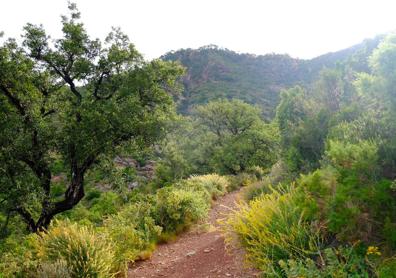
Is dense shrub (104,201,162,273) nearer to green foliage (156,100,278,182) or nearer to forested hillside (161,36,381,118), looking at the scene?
green foliage (156,100,278,182)

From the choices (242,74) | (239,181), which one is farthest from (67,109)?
(242,74)

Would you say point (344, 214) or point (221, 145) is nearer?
point (344, 214)

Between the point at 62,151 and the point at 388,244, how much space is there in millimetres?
9060

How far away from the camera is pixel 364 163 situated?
4.57 meters

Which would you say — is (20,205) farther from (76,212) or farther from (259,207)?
(76,212)

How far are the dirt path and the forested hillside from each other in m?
52.3

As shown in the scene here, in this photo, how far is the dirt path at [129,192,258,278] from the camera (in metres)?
Answer: 6.36

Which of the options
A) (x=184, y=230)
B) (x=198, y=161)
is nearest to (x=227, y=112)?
(x=198, y=161)

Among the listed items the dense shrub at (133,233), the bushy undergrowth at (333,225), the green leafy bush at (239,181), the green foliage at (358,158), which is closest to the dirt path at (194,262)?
the dense shrub at (133,233)

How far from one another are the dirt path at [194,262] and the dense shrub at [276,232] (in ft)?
1.69

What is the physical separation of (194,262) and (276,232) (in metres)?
2.80

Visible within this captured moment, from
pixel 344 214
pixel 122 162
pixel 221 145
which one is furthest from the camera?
pixel 122 162

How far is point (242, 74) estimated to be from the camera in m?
81.6

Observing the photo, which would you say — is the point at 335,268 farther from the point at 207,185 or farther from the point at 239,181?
the point at 239,181
